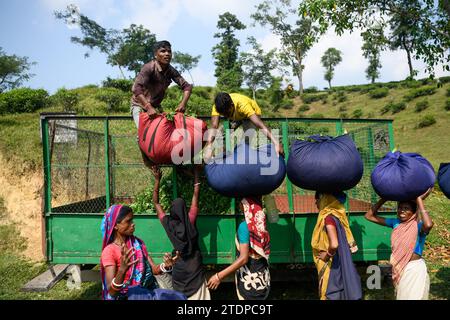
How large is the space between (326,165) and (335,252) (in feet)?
2.56

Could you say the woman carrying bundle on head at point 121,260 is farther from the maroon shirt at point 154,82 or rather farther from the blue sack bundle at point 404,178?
the blue sack bundle at point 404,178

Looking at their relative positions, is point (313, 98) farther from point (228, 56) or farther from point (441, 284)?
point (441, 284)

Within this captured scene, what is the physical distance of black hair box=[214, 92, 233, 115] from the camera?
11.2ft

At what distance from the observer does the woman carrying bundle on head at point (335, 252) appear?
3.12 m

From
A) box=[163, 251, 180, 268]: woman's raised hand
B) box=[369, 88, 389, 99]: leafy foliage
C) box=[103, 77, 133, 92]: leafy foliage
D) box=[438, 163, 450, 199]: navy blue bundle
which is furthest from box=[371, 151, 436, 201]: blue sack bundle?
box=[369, 88, 389, 99]: leafy foliage

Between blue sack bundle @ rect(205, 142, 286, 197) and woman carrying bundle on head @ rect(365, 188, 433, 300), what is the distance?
1279 millimetres

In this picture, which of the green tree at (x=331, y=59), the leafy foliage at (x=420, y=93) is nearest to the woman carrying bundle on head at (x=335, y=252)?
the leafy foliage at (x=420, y=93)

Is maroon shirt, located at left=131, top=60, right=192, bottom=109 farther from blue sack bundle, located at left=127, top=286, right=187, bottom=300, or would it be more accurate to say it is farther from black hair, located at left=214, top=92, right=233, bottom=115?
blue sack bundle, located at left=127, top=286, right=187, bottom=300

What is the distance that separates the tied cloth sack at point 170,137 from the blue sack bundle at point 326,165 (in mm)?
1031

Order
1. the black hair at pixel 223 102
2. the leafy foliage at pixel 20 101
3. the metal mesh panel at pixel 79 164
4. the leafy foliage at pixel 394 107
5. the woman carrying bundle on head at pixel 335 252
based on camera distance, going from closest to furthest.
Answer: the woman carrying bundle on head at pixel 335 252
the black hair at pixel 223 102
the metal mesh panel at pixel 79 164
the leafy foliage at pixel 20 101
the leafy foliage at pixel 394 107

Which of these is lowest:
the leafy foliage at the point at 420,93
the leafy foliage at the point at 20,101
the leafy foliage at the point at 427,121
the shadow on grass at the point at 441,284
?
the shadow on grass at the point at 441,284

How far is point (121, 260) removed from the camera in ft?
8.88

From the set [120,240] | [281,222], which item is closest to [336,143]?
[281,222]
